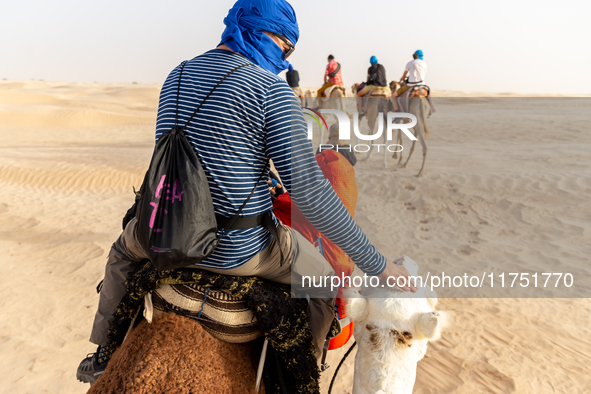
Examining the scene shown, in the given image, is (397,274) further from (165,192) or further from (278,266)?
(165,192)

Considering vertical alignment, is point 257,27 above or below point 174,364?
above

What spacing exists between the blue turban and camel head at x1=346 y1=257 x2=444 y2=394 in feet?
3.18

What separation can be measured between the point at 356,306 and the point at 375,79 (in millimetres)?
10946

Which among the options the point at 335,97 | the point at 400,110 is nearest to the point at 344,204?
the point at 400,110

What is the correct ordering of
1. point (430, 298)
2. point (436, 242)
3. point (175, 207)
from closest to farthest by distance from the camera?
point (175, 207) → point (430, 298) → point (436, 242)

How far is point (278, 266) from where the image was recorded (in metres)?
1.53

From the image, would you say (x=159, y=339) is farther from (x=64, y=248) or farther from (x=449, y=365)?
(x=64, y=248)

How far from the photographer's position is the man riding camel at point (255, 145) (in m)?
1.30

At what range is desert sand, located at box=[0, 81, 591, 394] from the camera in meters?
3.37

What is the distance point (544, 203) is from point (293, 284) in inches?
280

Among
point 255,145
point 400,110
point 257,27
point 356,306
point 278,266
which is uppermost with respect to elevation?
point 257,27

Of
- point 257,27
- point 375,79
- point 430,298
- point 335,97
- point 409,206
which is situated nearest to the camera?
point 257,27

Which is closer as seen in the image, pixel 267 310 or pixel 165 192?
pixel 165 192

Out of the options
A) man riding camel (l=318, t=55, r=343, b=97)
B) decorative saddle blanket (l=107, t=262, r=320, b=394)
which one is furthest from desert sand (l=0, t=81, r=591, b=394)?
man riding camel (l=318, t=55, r=343, b=97)
